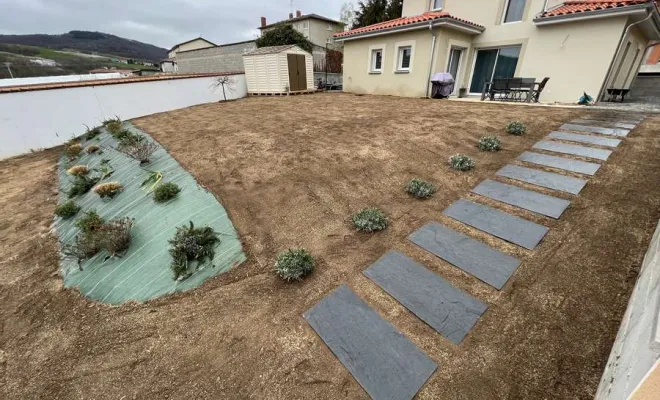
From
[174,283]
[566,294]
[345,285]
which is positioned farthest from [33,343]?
[566,294]

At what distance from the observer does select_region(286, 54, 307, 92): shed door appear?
13935 millimetres

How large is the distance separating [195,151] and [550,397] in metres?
6.96

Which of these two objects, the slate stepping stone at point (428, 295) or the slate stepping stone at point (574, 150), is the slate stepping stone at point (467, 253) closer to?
the slate stepping stone at point (428, 295)

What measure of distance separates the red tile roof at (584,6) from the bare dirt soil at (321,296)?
4770 mm

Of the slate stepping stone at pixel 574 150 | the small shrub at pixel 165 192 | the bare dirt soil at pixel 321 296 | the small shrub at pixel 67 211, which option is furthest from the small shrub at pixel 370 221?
the small shrub at pixel 67 211

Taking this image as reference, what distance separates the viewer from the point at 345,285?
9.76 feet

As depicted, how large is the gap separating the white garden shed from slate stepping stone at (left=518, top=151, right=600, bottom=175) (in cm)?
1216

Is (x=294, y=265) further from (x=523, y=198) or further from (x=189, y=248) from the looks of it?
(x=523, y=198)

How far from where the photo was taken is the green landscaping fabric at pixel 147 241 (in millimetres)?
3404

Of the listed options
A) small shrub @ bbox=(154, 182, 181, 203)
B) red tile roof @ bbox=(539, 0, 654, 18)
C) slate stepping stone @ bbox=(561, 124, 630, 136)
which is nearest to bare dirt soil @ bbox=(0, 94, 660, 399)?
slate stepping stone @ bbox=(561, 124, 630, 136)

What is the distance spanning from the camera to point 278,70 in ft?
45.2

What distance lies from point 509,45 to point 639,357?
1245 centimetres

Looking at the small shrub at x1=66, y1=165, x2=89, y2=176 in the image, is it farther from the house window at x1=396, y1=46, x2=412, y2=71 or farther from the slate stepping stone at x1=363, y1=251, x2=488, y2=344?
the house window at x1=396, y1=46, x2=412, y2=71

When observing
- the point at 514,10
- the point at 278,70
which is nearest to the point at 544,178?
the point at 514,10
